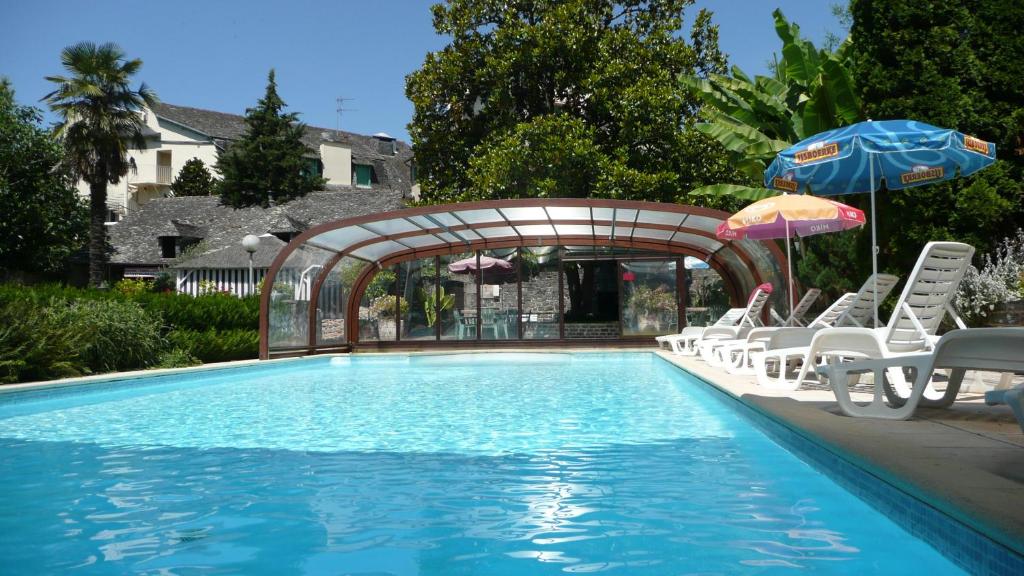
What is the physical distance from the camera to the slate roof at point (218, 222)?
111ft

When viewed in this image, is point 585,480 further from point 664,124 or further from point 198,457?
point 664,124

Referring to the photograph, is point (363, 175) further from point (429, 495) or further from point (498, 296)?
point (429, 495)

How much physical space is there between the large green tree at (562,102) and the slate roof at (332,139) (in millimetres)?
23050

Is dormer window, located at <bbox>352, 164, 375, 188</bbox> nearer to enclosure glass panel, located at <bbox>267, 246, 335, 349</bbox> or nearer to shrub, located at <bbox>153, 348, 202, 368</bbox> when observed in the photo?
enclosure glass panel, located at <bbox>267, 246, 335, 349</bbox>

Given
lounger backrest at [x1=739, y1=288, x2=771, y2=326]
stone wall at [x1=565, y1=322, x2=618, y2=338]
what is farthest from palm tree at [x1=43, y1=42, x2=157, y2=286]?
lounger backrest at [x1=739, y1=288, x2=771, y2=326]

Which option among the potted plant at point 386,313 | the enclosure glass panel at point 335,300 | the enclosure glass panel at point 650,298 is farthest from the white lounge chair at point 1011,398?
the potted plant at point 386,313

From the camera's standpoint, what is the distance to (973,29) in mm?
11305

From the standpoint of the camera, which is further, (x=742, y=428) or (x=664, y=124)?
(x=664, y=124)

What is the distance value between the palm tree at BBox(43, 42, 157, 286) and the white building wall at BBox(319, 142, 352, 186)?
2059cm

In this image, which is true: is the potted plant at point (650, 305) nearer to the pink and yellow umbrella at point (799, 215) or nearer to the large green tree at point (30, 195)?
the pink and yellow umbrella at point (799, 215)

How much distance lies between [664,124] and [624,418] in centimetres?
1566

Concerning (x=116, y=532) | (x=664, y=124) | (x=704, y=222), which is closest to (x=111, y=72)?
(x=664, y=124)

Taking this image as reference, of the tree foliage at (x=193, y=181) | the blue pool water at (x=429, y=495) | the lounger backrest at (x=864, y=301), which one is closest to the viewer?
the blue pool water at (x=429, y=495)

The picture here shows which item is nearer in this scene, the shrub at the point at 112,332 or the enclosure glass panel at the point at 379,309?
the shrub at the point at 112,332
